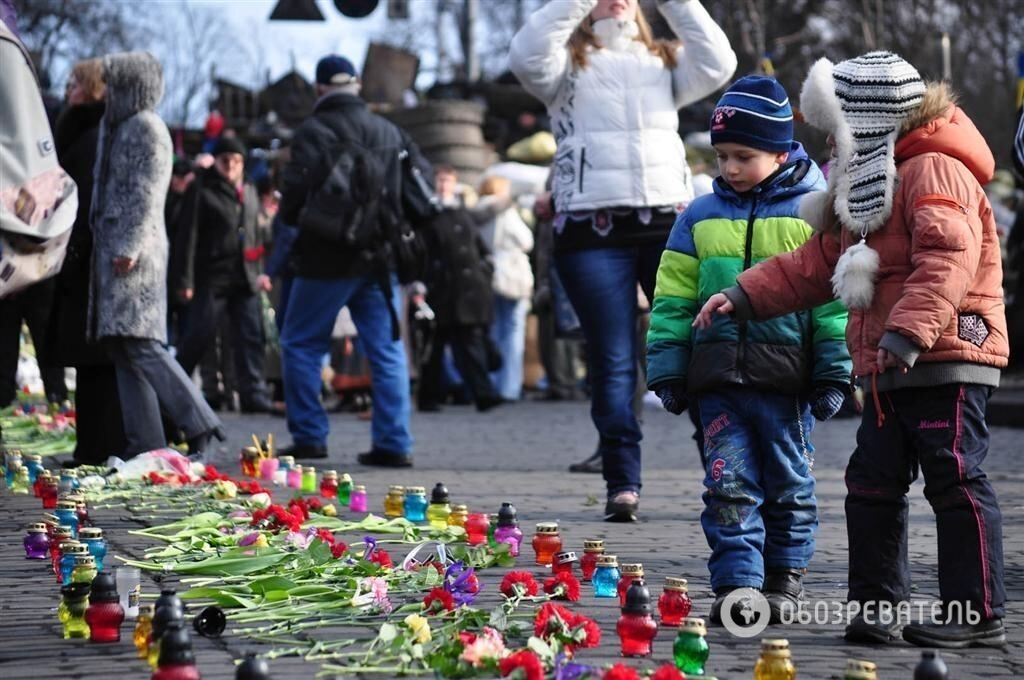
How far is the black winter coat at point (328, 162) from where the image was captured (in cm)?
1037

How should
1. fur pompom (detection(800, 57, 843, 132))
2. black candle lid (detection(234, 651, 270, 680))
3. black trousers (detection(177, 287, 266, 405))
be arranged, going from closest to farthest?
black candle lid (detection(234, 651, 270, 680)) < fur pompom (detection(800, 57, 843, 132)) < black trousers (detection(177, 287, 266, 405))

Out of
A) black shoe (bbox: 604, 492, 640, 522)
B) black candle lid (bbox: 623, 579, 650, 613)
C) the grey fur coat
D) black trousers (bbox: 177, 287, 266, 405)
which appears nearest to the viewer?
black candle lid (bbox: 623, 579, 650, 613)

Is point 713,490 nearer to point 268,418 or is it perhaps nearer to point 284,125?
point 268,418

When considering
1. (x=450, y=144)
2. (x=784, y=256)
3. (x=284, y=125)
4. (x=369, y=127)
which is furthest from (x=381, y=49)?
(x=784, y=256)

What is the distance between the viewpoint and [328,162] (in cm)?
1045

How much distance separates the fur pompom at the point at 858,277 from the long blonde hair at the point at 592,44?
10.7 feet

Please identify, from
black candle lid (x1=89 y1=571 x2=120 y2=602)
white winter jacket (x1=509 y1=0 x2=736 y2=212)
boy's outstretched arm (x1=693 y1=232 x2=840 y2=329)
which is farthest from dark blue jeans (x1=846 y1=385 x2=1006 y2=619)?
white winter jacket (x1=509 y1=0 x2=736 y2=212)

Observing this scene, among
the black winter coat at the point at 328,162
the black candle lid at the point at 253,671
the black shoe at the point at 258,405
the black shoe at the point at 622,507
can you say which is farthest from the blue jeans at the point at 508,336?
the black candle lid at the point at 253,671

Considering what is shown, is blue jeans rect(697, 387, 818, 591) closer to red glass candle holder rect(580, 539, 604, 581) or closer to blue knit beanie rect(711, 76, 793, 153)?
red glass candle holder rect(580, 539, 604, 581)

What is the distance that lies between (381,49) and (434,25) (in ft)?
56.8

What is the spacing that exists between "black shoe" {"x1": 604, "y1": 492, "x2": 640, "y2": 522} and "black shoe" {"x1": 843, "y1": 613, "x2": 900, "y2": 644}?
2691 mm

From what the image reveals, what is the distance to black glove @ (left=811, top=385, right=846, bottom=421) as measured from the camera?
5.56 metres

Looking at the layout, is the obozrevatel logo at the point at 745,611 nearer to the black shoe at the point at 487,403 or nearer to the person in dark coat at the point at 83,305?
the person in dark coat at the point at 83,305

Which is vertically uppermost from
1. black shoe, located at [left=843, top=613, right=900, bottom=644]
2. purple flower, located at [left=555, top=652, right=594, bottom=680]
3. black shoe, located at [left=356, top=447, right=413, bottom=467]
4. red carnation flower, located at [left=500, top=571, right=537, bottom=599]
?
black shoe, located at [left=356, top=447, right=413, bottom=467]
